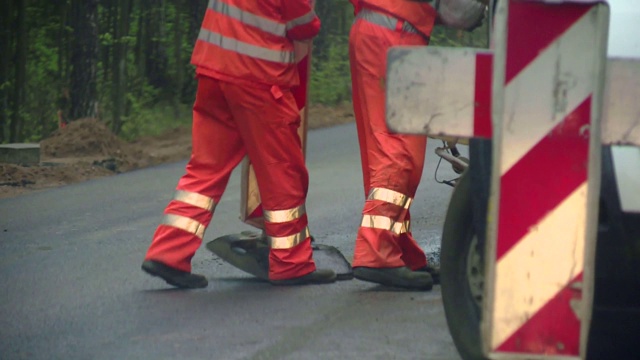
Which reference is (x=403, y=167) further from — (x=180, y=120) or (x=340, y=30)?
(x=340, y=30)

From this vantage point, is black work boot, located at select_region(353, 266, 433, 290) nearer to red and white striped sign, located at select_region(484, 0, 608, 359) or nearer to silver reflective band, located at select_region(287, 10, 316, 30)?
silver reflective band, located at select_region(287, 10, 316, 30)

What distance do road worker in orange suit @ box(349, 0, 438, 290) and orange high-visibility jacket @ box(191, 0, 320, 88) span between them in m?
0.29

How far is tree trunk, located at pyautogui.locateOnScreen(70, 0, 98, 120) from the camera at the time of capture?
677 inches

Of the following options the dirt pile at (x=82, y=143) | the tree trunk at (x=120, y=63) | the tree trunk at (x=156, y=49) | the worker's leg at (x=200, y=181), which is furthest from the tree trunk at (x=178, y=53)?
the worker's leg at (x=200, y=181)

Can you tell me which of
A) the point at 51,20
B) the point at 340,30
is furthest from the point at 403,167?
the point at 340,30

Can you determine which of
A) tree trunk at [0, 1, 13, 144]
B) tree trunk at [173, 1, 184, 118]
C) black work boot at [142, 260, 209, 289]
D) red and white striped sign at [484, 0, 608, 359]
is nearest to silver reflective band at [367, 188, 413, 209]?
black work boot at [142, 260, 209, 289]

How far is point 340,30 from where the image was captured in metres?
29.4

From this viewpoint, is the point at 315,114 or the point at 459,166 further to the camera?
the point at 315,114

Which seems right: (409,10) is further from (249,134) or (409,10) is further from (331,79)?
(331,79)

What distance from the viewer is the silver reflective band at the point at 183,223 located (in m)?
6.62

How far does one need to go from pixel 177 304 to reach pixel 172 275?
34cm

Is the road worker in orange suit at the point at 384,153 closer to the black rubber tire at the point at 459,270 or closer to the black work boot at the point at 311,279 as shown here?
the black work boot at the point at 311,279

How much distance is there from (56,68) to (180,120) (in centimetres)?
238

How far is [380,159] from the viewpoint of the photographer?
21.6ft
